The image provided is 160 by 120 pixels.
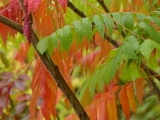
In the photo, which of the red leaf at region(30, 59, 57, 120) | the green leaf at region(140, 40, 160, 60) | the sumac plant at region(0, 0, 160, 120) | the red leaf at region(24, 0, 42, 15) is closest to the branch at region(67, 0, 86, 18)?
the sumac plant at region(0, 0, 160, 120)

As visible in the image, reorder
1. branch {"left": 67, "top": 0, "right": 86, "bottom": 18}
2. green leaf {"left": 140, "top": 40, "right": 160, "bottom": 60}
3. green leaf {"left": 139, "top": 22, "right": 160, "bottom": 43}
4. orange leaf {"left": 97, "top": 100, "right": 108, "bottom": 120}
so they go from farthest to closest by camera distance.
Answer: branch {"left": 67, "top": 0, "right": 86, "bottom": 18}, orange leaf {"left": 97, "top": 100, "right": 108, "bottom": 120}, green leaf {"left": 139, "top": 22, "right": 160, "bottom": 43}, green leaf {"left": 140, "top": 40, "right": 160, "bottom": 60}

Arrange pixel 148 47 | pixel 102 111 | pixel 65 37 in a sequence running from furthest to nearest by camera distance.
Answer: pixel 102 111 < pixel 65 37 < pixel 148 47

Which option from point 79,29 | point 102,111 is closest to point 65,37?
point 79,29

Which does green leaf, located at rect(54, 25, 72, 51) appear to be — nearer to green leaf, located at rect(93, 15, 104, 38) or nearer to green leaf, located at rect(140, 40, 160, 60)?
green leaf, located at rect(93, 15, 104, 38)

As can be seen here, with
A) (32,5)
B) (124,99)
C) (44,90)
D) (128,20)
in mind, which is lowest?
(124,99)

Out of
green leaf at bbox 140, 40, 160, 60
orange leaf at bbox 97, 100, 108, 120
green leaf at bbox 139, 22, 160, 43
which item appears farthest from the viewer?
orange leaf at bbox 97, 100, 108, 120

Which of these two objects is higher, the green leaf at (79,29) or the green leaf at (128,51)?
the green leaf at (79,29)

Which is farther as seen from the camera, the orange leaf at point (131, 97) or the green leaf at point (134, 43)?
the orange leaf at point (131, 97)

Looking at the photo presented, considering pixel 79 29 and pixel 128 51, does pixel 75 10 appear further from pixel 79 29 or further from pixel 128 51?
pixel 128 51

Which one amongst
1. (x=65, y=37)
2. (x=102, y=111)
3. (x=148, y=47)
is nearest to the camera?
(x=148, y=47)

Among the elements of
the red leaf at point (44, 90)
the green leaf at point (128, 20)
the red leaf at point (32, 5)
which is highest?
the red leaf at point (32, 5)

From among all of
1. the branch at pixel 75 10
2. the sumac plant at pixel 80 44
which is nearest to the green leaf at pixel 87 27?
the sumac plant at pixel 80 44

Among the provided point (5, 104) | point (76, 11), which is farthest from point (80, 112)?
point (5, 104)

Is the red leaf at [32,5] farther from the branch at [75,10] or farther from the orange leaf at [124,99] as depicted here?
the branch at [75,10]
